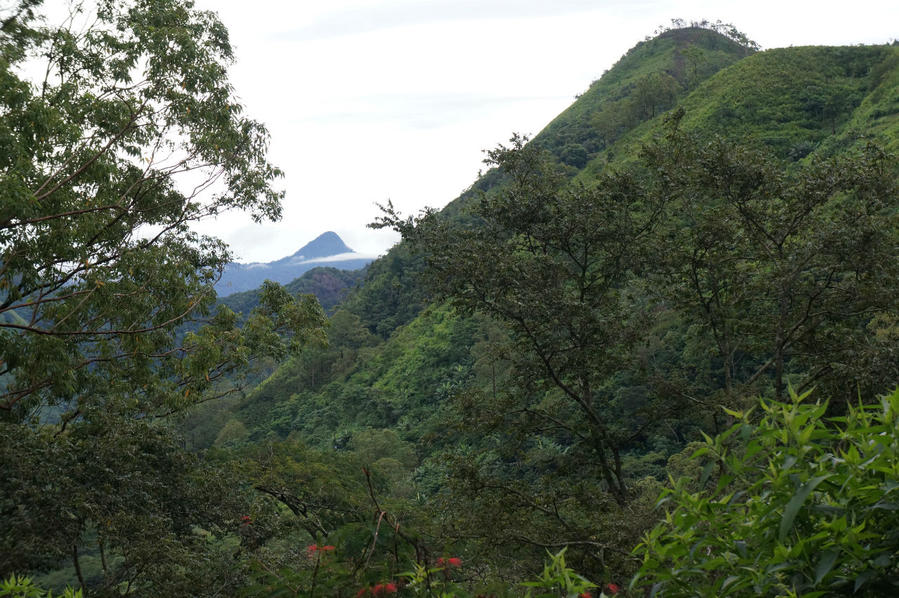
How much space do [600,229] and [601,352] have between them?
1887 millimetres

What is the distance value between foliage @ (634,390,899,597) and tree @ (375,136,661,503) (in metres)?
6.19

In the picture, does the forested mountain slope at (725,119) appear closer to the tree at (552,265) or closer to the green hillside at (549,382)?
the green hillside at (549,382)

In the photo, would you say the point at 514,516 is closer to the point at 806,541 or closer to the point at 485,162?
the point at 485,162

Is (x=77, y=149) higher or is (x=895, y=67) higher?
(x=895, y=67)

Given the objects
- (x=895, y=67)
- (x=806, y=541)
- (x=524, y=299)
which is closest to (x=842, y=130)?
(x=895, y=67)

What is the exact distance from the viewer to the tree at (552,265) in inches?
311

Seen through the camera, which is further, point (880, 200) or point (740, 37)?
point (740, 37)

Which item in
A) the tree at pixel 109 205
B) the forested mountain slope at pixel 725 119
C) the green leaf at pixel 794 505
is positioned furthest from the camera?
the forested mountain slope at pixel 725 119

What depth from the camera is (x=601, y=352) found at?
319 inches

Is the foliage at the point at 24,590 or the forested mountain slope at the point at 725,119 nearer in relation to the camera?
the foliage at the point at 24,590

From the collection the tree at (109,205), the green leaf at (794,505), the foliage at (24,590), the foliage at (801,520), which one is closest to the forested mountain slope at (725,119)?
the tree at (109,205)

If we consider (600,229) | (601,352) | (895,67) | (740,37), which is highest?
(740,37)

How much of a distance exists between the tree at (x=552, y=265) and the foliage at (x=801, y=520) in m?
6.19

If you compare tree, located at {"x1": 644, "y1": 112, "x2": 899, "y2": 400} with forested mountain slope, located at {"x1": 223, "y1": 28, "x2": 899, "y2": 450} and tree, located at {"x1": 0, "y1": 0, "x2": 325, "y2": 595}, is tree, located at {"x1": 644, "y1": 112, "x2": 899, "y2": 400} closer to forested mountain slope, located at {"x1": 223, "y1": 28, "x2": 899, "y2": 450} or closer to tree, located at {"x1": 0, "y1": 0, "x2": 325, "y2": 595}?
tree, located at {"x1": 0, "y1": 0, "x2": 325, "y2": 595}
